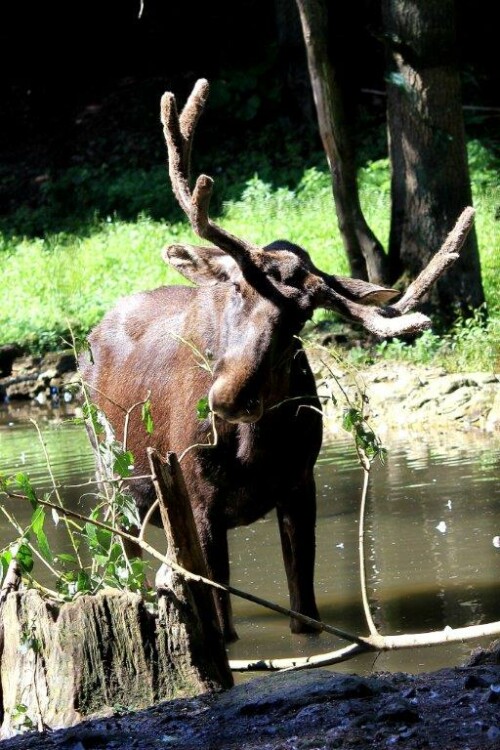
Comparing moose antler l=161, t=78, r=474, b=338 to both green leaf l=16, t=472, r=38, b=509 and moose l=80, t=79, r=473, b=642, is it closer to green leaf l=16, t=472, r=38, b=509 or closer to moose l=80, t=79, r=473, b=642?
moose l=80, t=79, r=473, b=642

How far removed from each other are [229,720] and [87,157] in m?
21.1

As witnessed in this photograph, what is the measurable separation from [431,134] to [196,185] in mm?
8177

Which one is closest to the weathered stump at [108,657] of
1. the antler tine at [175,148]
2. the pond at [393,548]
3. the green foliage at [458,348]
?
the pond at [393,548]

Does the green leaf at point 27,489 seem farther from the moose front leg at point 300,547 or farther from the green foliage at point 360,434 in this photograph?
the moose front leg at point 300,547

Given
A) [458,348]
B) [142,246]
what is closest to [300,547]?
[458,348]

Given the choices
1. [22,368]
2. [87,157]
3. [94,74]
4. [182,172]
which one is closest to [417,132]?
[22,368]

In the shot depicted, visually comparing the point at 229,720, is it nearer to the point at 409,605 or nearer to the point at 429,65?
the point at 409,605

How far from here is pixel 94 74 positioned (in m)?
27.1

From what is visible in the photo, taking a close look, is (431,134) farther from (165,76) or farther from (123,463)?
(165,76)

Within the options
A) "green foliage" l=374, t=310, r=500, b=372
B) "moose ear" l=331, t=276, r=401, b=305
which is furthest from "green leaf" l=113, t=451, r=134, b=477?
"green foliage" l=374, t=310, r=500, b=372

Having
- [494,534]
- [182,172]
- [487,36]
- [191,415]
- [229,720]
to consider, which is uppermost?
[487,36]

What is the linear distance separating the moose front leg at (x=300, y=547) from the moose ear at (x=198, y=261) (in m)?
1.15

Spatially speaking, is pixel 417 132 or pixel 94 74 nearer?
pixel 417 132

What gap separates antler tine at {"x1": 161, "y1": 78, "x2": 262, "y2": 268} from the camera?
5582 mm
